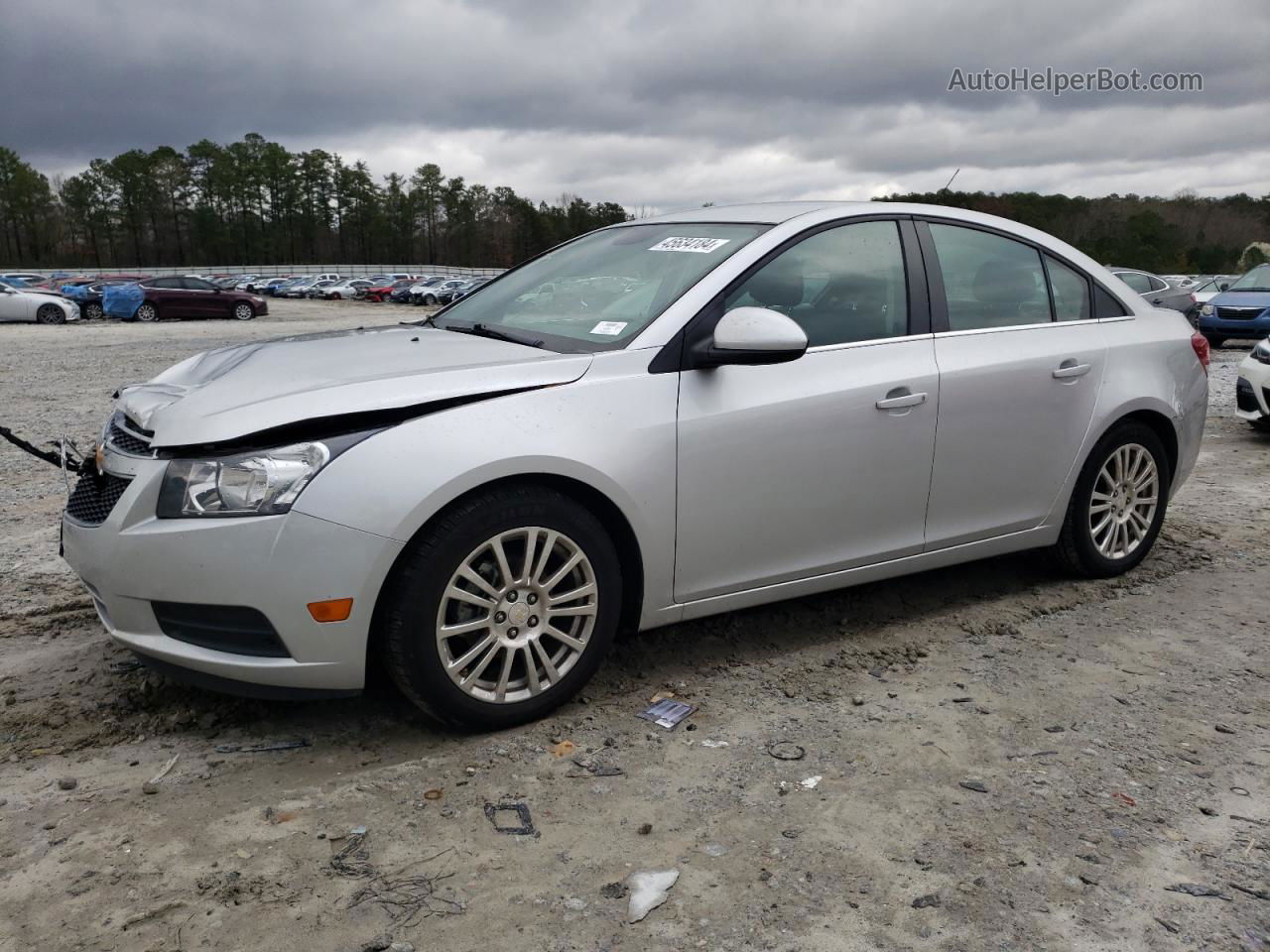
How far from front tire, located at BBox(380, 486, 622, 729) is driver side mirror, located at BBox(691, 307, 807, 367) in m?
0.68

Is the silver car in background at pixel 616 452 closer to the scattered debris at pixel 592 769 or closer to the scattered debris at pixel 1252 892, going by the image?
the scattered debris at pixel 592 769

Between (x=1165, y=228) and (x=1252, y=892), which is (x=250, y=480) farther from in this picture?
(x=1165, y=228)

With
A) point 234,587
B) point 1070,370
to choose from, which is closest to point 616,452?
point 234,587

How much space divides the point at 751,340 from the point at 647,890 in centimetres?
173

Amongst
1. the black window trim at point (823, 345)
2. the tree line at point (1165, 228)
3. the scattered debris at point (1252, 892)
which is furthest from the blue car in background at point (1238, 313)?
the tree line at point (1165, 228)

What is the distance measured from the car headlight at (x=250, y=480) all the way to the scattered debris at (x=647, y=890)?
4.50 feet

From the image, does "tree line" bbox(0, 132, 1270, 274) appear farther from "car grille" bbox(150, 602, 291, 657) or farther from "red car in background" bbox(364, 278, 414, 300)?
"car grille" bbox(150, 602, 291, 657)

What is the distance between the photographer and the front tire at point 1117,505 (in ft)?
15.5

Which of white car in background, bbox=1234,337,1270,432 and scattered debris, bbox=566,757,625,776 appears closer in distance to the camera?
scattered debris, bbox=566,757,625,776

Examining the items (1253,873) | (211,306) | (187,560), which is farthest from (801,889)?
(211,306)

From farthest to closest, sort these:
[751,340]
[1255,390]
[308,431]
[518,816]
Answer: [1255,390], [751,340], [308,431], [518,816]

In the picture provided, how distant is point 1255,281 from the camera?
1962cm

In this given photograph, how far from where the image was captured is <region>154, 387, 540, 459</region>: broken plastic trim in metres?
2.97

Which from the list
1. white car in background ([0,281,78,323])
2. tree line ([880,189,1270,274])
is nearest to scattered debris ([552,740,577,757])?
white car in background ([0,281,78,323])
